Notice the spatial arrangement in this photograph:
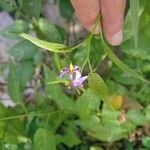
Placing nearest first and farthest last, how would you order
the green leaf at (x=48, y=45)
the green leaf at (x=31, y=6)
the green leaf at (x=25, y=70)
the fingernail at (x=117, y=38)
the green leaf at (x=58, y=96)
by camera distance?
the green leaf at (x=48, y=45) → the fingernail at (x=117, y=38) → the green leaf at (x=31, y=6) → the green leaf at (x=58, y=96) → the green leaf at (x=25, y=70)

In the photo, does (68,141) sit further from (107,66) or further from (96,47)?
(96,47)

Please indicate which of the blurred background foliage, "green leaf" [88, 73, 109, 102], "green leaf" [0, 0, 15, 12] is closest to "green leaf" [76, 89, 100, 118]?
the blurred background foliage

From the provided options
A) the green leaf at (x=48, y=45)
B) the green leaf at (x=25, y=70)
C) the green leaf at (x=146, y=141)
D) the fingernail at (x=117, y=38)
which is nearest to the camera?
the green leaf at (x=48, y=45)

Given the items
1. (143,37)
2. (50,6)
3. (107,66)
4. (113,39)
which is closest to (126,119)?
(107,66)

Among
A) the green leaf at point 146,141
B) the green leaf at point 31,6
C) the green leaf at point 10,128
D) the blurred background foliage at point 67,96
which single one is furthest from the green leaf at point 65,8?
the green leaf at point 146,141

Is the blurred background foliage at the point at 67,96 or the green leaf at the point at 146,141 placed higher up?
the blurred background foliage at the point at 67,96

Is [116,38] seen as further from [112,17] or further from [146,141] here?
[146,141]

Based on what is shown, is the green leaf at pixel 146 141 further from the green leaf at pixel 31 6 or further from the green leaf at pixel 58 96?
the green leaf at pixel 31 6

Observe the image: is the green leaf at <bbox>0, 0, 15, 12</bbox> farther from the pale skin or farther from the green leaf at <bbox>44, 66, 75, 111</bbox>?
the pale skin
